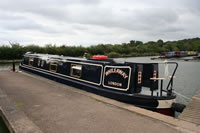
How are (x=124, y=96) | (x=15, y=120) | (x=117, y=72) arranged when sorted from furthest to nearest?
(x=117, y=72) < (x=124, y=96) < (x=15, y=120)

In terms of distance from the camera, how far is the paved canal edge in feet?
11.4

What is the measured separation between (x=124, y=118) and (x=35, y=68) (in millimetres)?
8949

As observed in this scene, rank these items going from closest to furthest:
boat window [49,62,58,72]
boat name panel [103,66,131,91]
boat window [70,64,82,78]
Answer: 1. boat name panel [103,66,131,91]
2. boat window [70,64,82,78]
3. boat window [49,62,58,72]

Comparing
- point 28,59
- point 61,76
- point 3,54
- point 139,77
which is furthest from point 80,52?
point 139,77

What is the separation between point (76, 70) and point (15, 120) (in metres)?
4.09

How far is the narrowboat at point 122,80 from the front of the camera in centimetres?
540

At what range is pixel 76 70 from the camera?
772cm

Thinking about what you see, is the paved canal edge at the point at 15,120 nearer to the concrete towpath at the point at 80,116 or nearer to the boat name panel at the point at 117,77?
the concrete towpath at the point at 80,116

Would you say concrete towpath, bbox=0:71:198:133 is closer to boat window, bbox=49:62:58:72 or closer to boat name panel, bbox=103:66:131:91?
boat name panel, bbox=103:66:131:91

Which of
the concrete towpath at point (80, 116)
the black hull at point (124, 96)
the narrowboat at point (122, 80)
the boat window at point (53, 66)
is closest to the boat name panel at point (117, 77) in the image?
the narrowboat at point (122, 80)

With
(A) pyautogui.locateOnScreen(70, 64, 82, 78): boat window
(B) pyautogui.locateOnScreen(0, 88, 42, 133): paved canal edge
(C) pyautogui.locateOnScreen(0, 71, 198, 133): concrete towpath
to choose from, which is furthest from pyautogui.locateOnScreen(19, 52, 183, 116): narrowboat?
(B) pyautogui.locateOnScreen(0, 88, 42, 133): paved canal edge

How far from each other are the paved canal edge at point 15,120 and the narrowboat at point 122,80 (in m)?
3.03

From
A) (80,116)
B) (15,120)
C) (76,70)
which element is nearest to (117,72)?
(80,116)

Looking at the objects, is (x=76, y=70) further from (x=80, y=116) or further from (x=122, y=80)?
(x=80, y=116)
